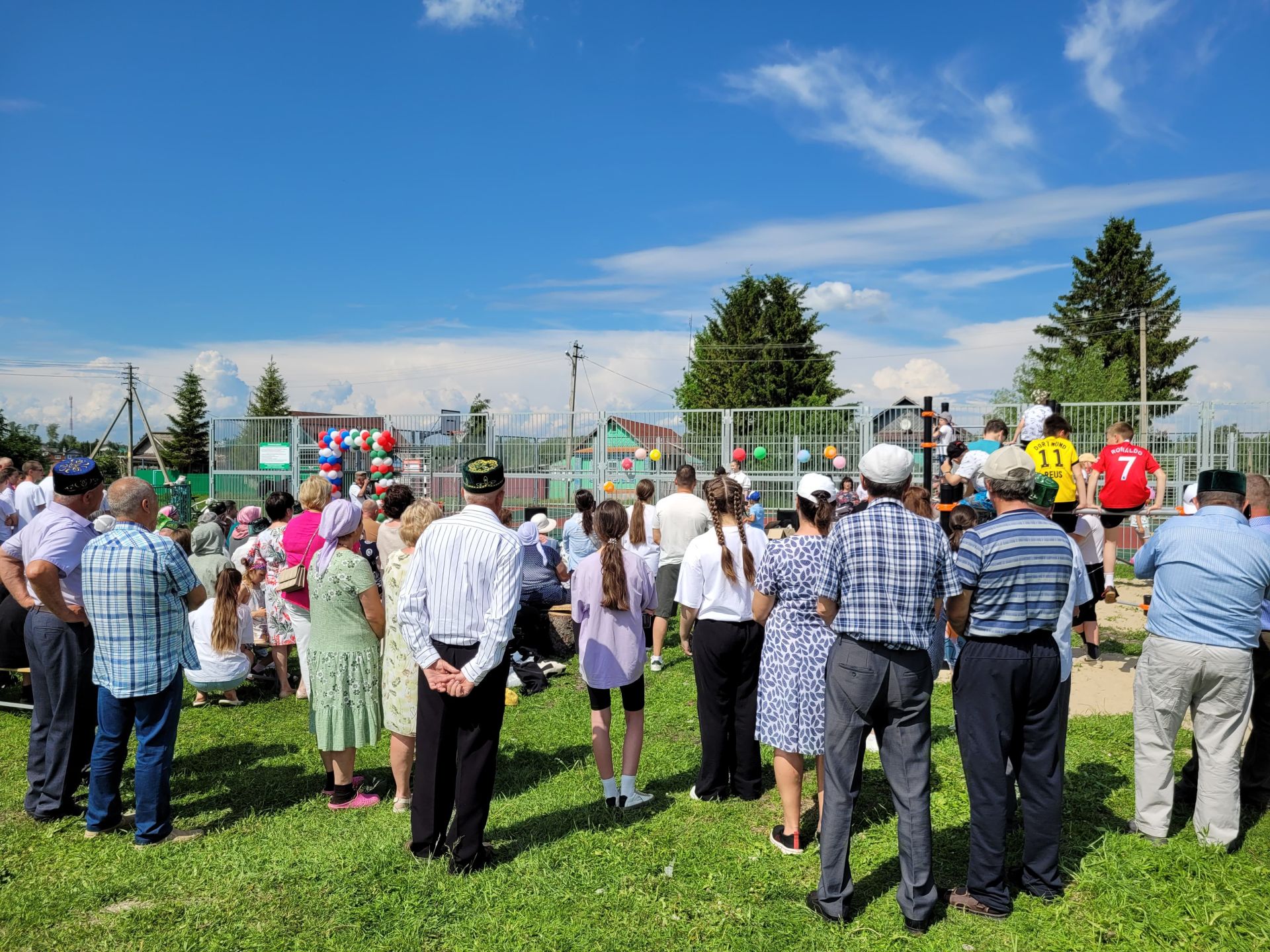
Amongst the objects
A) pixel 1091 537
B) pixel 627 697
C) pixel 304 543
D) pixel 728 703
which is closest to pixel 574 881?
pixel 627 697

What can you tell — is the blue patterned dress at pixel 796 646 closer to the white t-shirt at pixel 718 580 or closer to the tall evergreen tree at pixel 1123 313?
the white t-shirt at pixel 718 580

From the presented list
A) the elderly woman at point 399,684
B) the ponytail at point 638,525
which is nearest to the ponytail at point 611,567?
the elderly woman at point 399,684

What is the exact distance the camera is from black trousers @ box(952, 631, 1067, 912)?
3.37 m

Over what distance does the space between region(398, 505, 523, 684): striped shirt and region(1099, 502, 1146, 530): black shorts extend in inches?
237

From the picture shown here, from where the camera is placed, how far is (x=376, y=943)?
10.7ft

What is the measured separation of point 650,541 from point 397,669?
16.6 feet

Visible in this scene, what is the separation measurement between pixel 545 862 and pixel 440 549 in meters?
1.68

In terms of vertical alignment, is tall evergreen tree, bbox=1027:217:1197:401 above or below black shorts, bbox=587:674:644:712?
above

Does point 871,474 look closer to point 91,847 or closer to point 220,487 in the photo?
point 91,847

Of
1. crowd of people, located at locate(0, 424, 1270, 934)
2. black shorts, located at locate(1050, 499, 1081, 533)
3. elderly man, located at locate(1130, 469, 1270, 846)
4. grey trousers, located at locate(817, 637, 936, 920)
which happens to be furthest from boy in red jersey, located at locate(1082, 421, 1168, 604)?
grey trousers, located at locate(817, 637, 936, 920)

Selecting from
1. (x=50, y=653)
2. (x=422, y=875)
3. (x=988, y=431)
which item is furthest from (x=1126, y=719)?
(x=50, y=653)

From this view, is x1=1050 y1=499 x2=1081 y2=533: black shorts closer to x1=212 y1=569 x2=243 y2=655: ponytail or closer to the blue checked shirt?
the blue checked shirt

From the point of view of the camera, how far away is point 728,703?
15.6 ft

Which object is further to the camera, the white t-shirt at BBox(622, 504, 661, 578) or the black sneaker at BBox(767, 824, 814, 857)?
the white t-shirt at BBox(622, 504, 661, 578)
